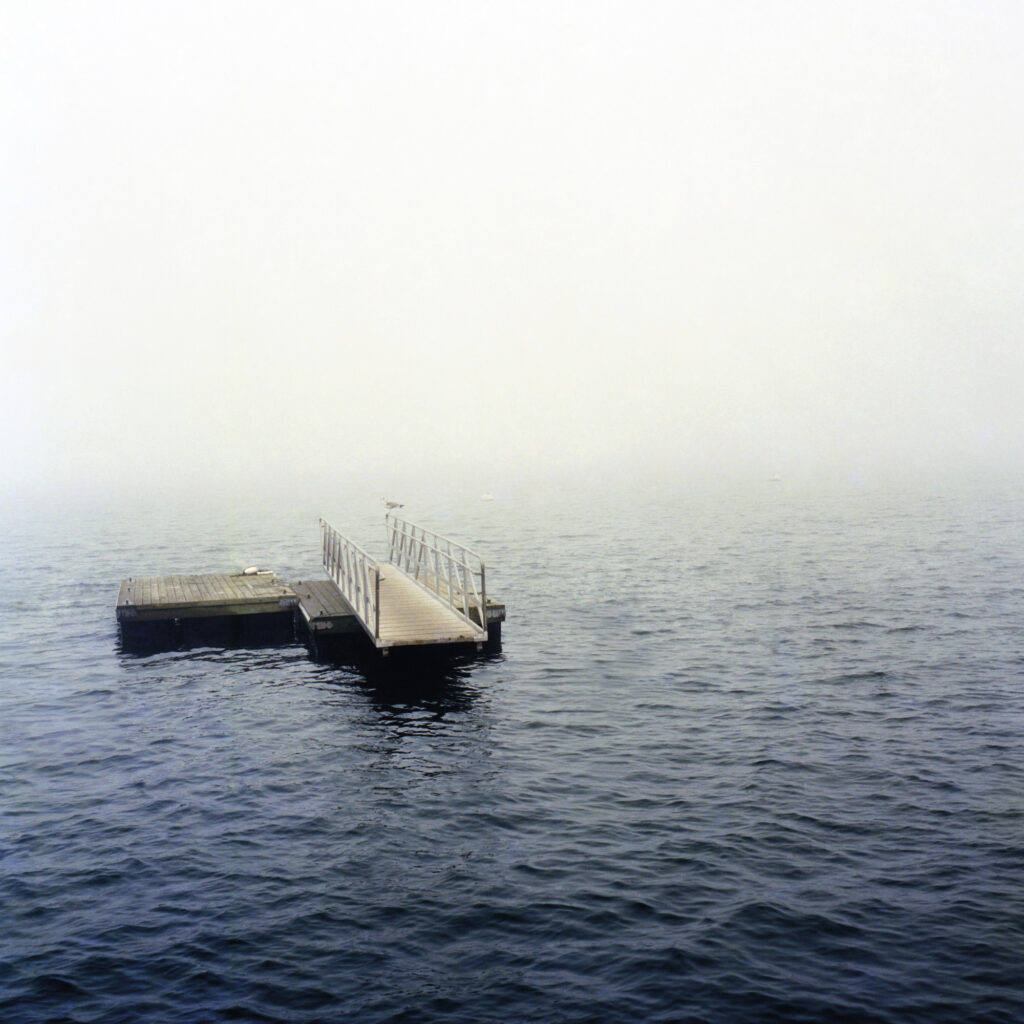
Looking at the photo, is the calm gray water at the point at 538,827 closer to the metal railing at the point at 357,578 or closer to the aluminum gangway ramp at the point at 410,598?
the aluminum gangway ramp at the point at 410,598

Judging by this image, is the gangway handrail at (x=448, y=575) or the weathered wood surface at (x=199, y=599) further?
the weathered wood surface at (x=199, y=599)

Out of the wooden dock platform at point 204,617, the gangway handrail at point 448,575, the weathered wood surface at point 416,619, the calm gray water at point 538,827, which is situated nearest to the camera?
the calm gray water at point 538,827

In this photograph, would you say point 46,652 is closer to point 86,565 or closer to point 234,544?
point 86,565

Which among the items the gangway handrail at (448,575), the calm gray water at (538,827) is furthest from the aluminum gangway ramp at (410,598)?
the calm gray water at (538,827)

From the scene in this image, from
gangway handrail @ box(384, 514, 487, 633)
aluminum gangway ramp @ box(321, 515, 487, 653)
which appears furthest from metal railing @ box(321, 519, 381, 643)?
gangway handrail @ box(384, 514, 487, 633)

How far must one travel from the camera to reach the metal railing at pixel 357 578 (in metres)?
24.7

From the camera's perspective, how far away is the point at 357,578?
93.7 feet

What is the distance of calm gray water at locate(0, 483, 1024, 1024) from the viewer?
11.2 m

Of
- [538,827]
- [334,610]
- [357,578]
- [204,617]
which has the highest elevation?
→ [357,578]

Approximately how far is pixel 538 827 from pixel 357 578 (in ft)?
46.1

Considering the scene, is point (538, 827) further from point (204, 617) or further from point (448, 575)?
point (204, 617)

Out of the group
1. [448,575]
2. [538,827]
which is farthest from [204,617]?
[538,827]

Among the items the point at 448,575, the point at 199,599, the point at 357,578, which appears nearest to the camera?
the point at 448,575

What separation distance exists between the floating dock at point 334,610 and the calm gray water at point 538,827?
1.12 m
